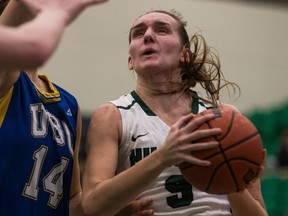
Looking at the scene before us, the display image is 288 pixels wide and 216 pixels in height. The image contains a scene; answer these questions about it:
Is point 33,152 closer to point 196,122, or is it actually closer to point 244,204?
point 196,122

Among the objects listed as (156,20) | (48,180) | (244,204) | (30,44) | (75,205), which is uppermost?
(30,44)

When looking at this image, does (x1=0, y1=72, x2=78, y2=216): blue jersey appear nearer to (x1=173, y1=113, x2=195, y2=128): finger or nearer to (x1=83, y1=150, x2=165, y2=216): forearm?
(x1=83, y1=150, x2=165, y2=216): forearm

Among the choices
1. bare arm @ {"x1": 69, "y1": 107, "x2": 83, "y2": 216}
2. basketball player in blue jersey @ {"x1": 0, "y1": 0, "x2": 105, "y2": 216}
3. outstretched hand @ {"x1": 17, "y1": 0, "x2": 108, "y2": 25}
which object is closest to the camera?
outstretched hand @ {"x1": 17, "y1": 0, "x2": 108, "y2": 25}

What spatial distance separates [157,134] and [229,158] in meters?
0.82

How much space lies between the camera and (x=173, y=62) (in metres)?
3.92

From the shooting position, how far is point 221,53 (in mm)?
13039

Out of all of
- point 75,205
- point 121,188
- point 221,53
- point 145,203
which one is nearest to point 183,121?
point 121,188

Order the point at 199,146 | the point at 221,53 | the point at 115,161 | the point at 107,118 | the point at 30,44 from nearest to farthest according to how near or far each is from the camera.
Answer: the point at 30,44 < the point at 199,146 < the point at 115,161 < the point at 107,118 < the point at 221,53

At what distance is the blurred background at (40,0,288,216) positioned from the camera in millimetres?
12227

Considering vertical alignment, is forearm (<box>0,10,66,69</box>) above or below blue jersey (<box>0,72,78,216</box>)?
above

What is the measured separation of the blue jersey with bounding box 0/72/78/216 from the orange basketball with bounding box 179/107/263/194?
76cm

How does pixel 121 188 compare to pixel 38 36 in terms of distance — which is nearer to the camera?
pixel 38 36

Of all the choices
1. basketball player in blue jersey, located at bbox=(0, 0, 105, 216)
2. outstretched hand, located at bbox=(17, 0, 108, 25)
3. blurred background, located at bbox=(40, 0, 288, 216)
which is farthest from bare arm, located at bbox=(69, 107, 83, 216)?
blurred background, located at bbox=(40, 0, 288, 216)

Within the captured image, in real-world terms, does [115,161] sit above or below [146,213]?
above
